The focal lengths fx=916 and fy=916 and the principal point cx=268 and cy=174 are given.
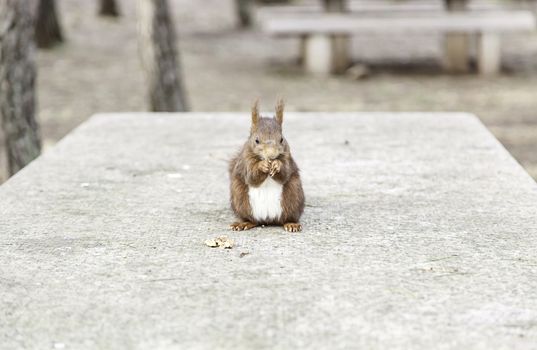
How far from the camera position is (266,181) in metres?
3.62

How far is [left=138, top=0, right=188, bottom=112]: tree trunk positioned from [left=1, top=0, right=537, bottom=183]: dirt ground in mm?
1093

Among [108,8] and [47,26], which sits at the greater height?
[47,26]

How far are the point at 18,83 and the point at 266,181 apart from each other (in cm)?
334

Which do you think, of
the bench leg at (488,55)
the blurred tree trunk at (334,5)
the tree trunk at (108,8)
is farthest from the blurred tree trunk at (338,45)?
the tree trunk at (108,8)

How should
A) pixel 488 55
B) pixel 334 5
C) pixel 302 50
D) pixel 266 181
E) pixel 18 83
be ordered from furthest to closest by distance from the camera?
1. pixel 302 50
2. pixel 334 5
3. pixel 488 55
4. pixel 18 83
5. pixel 266 181

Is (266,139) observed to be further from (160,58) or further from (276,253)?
(160,58)

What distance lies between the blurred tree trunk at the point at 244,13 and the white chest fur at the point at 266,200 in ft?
43.2

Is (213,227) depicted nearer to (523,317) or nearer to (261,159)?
(261,159)

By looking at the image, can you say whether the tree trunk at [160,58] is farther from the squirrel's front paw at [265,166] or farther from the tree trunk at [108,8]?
the tree trunk at [108,8]

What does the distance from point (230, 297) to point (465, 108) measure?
25.0 ft

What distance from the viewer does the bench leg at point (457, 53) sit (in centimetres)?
1241

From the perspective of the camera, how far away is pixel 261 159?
3574 millimetres

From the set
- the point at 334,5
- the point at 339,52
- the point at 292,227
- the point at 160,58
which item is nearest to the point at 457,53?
the point at 339,52

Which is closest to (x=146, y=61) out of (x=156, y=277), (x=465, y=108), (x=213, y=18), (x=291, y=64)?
(x=465, y=108)
